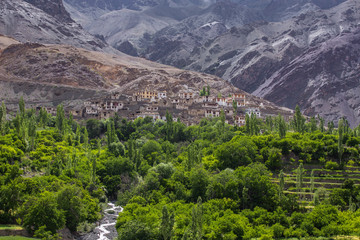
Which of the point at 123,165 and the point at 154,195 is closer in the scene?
the point at 154,195

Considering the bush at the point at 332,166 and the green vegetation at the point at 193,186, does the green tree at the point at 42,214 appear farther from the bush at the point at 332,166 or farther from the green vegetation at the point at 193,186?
the bush at the point at 332,166

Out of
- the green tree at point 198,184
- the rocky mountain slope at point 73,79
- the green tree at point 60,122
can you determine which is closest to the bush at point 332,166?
the green tree at point 198,184

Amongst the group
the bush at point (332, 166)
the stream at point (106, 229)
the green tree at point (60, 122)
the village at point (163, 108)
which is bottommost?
the stream at point (106, 229)

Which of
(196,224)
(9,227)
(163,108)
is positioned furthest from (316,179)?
(163,108)

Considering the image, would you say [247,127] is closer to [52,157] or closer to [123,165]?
[123,165]

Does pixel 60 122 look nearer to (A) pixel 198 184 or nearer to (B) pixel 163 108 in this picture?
(B) pixel 163 108

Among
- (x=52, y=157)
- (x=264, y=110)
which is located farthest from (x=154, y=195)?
(x=264, y=110)

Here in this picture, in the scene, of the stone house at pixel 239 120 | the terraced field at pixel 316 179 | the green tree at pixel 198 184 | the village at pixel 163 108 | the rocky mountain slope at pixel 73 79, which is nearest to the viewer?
the terraced field at pixel 316 179
